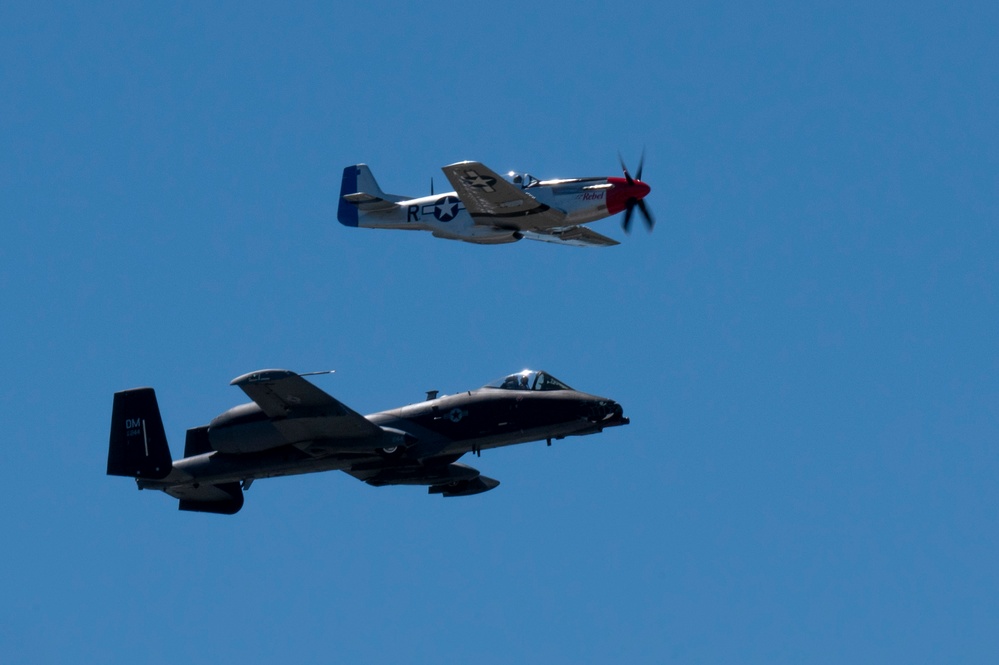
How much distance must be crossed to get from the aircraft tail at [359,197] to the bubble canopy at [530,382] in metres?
16.7

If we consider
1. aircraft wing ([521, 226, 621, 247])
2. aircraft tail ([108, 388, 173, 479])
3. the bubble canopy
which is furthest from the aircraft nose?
aircraft tail ([108, 388, 173, 479])

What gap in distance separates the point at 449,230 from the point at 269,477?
49.0 ft

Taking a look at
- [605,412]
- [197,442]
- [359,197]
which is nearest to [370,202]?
[359,197]

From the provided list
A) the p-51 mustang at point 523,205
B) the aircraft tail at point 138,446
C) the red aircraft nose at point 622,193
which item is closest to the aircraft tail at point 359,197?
the p-51 mustang at point 523,205

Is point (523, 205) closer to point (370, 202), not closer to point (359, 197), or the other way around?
point (370, 202)

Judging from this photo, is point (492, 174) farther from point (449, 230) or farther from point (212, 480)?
point (212, 480)

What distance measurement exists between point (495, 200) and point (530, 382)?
406 inches

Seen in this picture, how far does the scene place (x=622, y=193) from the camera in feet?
184

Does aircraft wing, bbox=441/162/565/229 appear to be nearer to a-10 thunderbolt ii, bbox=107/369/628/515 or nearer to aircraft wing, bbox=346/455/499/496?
a-10 thunderbolt ii, bbox=107/369/628/515

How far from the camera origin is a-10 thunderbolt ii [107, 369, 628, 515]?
46.8 meters

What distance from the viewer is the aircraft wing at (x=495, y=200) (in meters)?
54.7

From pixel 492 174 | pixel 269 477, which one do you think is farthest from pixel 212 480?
pixel 492 174

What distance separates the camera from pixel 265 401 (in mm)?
46031

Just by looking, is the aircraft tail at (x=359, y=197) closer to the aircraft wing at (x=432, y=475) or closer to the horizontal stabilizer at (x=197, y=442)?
the aircraft wing at (x=432, y=475)
